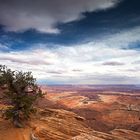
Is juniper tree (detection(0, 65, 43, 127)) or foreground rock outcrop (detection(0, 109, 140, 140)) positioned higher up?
juniper tree (detection(0, 65, 43, 127))

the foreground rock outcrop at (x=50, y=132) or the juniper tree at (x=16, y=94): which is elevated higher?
the juniper tree at (x=16, y=94)

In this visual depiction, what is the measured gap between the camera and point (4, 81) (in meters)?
41.1

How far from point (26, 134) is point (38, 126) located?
2.74 m

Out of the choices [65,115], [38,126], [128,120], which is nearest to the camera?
[38,126]

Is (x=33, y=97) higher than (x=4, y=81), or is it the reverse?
(x=4, y=81)

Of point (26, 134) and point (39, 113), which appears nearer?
point (26, 134)

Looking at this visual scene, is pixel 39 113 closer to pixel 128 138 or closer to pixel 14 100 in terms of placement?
pixel 14 100

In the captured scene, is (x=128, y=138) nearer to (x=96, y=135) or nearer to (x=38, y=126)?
(x=96, y=135)

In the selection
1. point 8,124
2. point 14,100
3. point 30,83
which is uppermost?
point 30,83

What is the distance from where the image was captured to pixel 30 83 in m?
A: 43.0

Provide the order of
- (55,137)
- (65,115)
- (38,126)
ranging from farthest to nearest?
1. (65,115)
2. (38,126)
3. (55,137)

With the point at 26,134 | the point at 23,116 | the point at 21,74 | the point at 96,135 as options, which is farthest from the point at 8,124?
the point at 96,135

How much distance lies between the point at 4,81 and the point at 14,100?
3627 millimetres

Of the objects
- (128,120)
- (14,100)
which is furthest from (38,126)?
(128,120)
